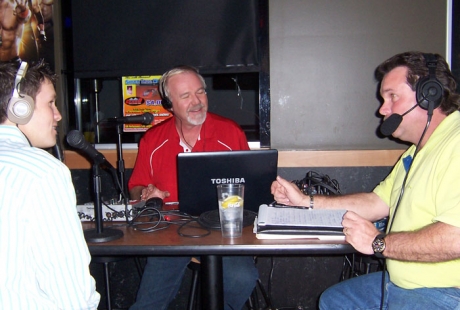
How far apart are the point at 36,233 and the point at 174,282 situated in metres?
1.19

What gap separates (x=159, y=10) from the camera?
3.01 meters

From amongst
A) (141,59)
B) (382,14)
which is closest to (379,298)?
(382,14)

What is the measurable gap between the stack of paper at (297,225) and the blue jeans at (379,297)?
33 centimetres

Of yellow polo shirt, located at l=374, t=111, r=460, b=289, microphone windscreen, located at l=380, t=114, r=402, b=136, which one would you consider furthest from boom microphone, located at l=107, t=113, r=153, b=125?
yellow polo shirt, located at l=374, t=111, r=460, b=289

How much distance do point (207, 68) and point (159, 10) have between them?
1.75ft

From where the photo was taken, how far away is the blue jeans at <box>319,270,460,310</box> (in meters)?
1.38

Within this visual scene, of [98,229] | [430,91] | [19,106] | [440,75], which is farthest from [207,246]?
[440,75]

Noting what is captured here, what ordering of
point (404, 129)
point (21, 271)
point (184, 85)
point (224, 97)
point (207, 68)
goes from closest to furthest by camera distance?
point (21, 271) < point (404, 129) < point (184, 85) < point (207, 68) < point (224, 97)

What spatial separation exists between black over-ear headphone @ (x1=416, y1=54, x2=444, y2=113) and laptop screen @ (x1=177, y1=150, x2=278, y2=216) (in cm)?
55

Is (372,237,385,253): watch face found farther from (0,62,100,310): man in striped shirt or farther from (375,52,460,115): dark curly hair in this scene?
(0,62,100,310): man in striped shirt

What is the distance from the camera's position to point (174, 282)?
2098 mm

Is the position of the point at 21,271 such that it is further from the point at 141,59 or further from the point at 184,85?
the point at 141,59

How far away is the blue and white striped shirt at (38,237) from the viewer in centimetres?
99

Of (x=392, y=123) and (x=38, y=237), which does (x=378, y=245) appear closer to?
(x=392, y=123)
